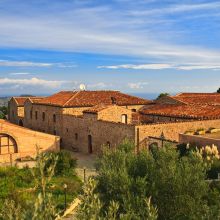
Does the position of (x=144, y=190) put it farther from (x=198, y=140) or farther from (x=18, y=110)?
(x=18, y=110)

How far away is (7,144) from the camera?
111ft

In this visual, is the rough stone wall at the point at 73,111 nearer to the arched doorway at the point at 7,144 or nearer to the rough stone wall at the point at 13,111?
the arched doorway at the point at 7,144

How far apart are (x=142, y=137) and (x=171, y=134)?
9.76 ft

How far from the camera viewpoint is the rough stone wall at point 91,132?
30.9 meters

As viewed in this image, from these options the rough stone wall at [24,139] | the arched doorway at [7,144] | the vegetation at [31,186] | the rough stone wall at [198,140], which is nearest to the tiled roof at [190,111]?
the rough stone wall at [198,140]

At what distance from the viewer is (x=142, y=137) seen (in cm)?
2986

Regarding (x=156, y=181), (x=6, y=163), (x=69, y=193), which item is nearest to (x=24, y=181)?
(x=69, y=193)

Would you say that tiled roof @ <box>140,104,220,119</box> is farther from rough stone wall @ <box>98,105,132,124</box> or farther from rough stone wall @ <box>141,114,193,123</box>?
rough stone wall @ <box>98,105,132,124</box>

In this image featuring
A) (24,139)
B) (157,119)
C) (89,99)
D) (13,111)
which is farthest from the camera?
(13,111)

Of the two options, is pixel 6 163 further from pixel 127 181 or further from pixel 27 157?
pixel 127 181

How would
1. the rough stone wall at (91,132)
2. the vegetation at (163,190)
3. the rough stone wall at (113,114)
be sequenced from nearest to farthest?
the vegetation at (163,190) → the rough stone wall at (91,132) → the rough stone wall at (113,114)

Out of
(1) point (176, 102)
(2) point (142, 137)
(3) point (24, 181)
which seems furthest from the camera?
(1) point (176, 102)

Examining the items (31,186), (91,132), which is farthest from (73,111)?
(31,186)

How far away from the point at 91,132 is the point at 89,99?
7.71 metres
